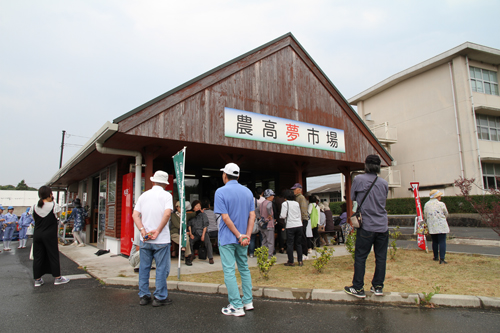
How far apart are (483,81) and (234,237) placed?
26252 millimetres

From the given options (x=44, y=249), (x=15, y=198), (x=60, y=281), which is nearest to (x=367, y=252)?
(x=60, y=281)

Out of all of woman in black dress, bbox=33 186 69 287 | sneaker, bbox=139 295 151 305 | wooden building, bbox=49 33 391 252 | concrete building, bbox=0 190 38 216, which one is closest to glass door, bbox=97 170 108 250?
wooden building, bbox=49 33 391 252

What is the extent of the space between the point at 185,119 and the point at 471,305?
653 centimetres

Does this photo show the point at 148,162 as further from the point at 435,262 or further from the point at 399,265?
the point at 435,262

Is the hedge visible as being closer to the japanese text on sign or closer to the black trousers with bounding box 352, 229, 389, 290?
the japanese text on sign

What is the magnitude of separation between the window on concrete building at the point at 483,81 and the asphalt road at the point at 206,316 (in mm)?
23555

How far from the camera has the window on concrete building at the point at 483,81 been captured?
22.2 metres

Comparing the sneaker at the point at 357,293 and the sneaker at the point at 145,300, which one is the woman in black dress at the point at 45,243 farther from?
the sneaker at the point at 357,293

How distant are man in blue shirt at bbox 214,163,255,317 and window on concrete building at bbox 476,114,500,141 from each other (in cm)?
2414

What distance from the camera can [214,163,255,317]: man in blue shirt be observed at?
3.98 meters

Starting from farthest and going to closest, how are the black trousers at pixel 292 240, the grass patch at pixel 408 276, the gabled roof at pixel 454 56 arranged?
the gabled roof at pixel 454 56 → the black trousers at pixel 292 240 → the grass patch at pixel 408 276

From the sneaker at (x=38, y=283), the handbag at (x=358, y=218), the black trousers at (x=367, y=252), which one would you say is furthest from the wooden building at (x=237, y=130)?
the black trousers at (x=367, y=252)

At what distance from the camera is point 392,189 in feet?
86.8

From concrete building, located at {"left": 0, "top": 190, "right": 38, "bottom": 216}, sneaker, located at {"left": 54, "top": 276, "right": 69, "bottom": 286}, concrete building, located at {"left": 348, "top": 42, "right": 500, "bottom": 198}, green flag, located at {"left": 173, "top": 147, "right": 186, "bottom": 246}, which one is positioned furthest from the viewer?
concrete building, located at {"left": 0, "top": 190, "right": 38, "bottom": 216}
